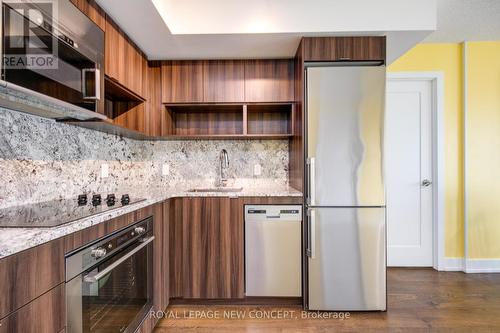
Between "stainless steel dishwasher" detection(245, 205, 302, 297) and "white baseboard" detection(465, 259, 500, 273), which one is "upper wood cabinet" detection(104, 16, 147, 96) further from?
"white baseboard" detection(465, 259, 500, 273)

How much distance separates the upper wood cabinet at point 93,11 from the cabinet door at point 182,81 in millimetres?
880

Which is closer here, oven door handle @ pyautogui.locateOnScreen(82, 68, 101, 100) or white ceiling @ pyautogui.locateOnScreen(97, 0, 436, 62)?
oven door handle @ pyautogui.locateOnScreen(82, 68, 101, 100)

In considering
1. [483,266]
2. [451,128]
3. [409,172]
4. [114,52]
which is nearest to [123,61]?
[114,52]

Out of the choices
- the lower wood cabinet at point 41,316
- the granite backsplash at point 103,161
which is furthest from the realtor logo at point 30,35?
the lower wood cabinet at point 41,316

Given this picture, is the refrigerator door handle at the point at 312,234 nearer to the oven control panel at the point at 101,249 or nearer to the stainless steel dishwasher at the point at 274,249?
the stainless steel dishwasher at the point at 274,249

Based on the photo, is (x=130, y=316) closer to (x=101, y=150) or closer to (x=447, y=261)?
(x=101, y=150)

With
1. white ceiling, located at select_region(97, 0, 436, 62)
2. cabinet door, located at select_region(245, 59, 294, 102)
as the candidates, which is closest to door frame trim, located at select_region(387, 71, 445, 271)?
white ceiling, located at select_region(97, 0, 436, 62)

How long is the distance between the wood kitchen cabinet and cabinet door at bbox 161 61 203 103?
3.39ft

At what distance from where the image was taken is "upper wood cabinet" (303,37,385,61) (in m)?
2.17

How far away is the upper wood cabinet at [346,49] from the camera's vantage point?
2.17 m

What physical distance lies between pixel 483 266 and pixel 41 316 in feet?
13.0

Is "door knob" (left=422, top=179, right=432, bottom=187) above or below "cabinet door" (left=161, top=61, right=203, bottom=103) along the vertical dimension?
below

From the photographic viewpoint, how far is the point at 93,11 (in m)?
1.65

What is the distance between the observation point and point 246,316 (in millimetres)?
2154
